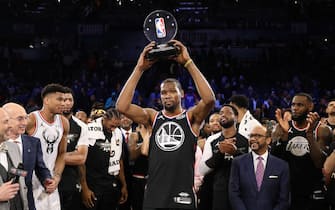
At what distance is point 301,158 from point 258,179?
2.72ft

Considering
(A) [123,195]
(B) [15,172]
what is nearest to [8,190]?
(B) [15,172]

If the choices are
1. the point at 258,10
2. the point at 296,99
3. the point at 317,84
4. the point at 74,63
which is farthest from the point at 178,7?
the point at 296,99

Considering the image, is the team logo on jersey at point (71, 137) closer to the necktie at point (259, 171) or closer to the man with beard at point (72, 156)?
the man with beard at point (72, 156)

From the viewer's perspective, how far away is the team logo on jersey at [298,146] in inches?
279

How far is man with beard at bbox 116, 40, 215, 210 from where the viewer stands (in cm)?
562

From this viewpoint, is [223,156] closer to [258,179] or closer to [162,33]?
[258,179]

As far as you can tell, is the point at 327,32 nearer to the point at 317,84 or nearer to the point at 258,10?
the point at 258,10

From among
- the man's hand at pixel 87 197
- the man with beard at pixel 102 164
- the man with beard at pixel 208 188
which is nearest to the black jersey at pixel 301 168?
the man with beard at pixel 208 188

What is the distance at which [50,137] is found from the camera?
22.7ft

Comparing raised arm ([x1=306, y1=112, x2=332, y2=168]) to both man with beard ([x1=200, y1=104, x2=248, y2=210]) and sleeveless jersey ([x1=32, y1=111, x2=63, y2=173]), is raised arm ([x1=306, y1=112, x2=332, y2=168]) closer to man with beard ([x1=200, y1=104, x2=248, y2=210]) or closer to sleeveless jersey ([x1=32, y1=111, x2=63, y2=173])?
man with beard ([x1=200, y1=104, x2=248, y2=210])

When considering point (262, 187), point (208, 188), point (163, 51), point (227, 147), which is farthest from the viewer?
point (208, 188)

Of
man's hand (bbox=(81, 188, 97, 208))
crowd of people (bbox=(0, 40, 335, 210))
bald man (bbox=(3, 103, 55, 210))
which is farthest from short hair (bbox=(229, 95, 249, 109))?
bald man (bbox=(3, 103, 55, 210))

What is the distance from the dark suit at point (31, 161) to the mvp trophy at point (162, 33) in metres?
1.29

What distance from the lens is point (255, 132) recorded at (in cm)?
659
